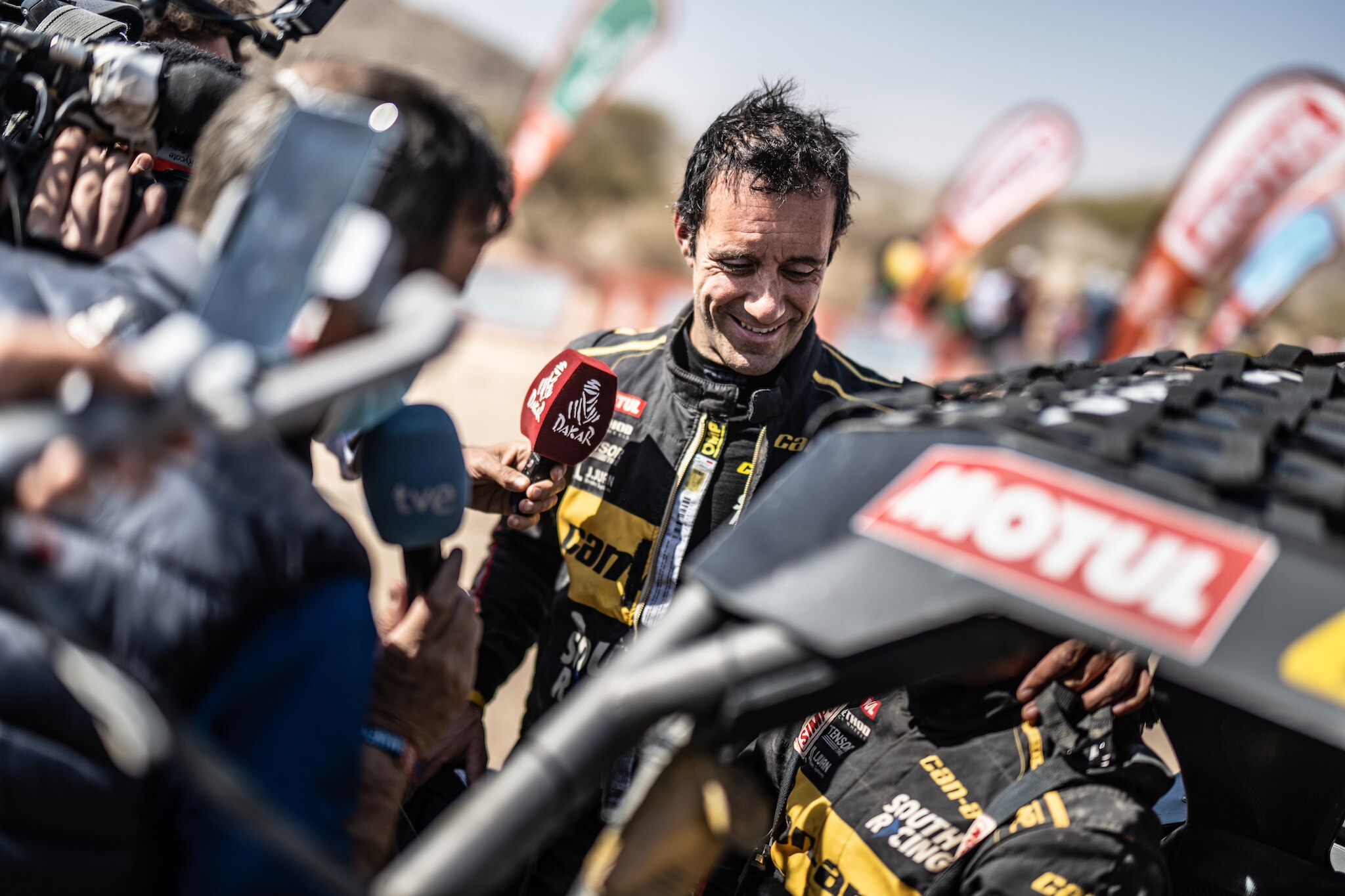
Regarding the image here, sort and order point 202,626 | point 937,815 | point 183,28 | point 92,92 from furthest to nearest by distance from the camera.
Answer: point 183,28
point 937,815
point 92,92
point 202,626

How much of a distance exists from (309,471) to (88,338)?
36cm

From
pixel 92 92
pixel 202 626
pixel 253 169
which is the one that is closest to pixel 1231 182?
pixel 92 92

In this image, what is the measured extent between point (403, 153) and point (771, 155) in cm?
134

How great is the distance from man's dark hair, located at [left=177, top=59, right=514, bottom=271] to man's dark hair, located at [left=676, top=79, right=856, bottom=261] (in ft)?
3.87

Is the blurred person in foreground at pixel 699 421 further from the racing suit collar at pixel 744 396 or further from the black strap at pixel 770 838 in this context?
the black strap at pixel 770 838

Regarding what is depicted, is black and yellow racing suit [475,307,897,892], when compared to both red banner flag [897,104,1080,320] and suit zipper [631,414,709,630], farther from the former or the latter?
red banner flag [897,104,1080,320]

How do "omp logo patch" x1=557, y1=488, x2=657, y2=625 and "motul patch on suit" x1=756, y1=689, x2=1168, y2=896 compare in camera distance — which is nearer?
"motul patch on suit" x1=756, y1=689, x2=1168, y2=896

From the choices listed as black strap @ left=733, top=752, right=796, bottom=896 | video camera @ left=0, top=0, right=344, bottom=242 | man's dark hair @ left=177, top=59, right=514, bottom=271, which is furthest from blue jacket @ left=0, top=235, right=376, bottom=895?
black strap @ left=733, top=752, right=796, bottom=896

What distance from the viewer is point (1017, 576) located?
101 cm

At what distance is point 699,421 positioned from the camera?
7.99 feet

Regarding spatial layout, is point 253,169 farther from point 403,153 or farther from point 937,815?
point 937,815

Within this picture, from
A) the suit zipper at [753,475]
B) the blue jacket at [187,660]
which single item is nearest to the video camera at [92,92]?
the blue jacket at [187,660]

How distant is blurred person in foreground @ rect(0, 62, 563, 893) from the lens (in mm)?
997

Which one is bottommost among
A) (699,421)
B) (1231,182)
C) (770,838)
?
(770,838)
